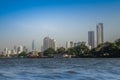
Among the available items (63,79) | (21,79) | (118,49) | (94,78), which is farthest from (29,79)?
(118,49)

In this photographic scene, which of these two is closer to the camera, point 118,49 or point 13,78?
point 13,78

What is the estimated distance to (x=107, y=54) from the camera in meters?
192

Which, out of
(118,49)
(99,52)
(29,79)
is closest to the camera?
(29,79)

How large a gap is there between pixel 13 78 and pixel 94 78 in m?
6.43

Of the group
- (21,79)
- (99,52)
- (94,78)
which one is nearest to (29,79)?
(21,79)

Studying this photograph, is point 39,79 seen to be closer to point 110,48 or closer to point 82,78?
point 82,78

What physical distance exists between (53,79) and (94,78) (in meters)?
3.28

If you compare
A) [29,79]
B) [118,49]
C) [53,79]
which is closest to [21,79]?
[29,79]

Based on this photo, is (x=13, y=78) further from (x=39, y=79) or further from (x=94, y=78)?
(x=94, y=78)

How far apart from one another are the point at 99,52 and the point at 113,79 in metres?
171

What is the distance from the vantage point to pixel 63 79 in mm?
28797

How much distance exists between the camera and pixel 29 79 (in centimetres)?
2833

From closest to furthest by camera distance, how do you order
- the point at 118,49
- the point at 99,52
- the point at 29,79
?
the point at 29,79 → the point at 118,49 → the point at 99,52

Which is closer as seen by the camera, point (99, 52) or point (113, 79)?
point (113, 79)
